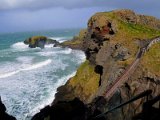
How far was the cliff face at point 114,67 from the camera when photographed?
3650 centimetres

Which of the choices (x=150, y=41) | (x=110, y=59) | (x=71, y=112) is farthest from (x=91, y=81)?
(x=71, y=112)

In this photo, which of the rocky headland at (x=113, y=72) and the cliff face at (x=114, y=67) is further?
the cliff face at (x=114, y=67)

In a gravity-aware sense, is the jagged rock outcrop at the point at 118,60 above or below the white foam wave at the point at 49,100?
above

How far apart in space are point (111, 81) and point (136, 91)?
6387mm

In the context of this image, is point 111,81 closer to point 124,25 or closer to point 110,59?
point 110,59

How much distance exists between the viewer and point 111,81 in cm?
4222

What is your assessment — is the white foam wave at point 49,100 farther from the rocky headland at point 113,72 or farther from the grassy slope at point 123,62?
the grassy slope at point 123,62

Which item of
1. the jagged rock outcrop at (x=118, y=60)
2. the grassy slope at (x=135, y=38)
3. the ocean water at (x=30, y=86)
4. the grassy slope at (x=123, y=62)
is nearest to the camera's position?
the jagged rock outcrop at (x=118, y=60)

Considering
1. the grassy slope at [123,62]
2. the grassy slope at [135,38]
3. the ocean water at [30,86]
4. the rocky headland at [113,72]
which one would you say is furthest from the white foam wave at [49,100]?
the grassy slope at [135,38]

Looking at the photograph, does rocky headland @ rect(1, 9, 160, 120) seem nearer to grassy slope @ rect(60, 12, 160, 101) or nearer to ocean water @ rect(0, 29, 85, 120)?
grassy slope @ rect(60, 12, 160, 101)

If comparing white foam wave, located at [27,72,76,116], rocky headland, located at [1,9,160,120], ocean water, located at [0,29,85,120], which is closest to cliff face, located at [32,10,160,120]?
rocky headland, located at [1,9,160,120]

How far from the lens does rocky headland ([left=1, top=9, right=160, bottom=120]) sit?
34.5 metres

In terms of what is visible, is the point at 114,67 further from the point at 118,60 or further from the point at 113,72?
the point at 118,60

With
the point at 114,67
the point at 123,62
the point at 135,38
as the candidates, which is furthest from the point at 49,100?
the point at 135,38
